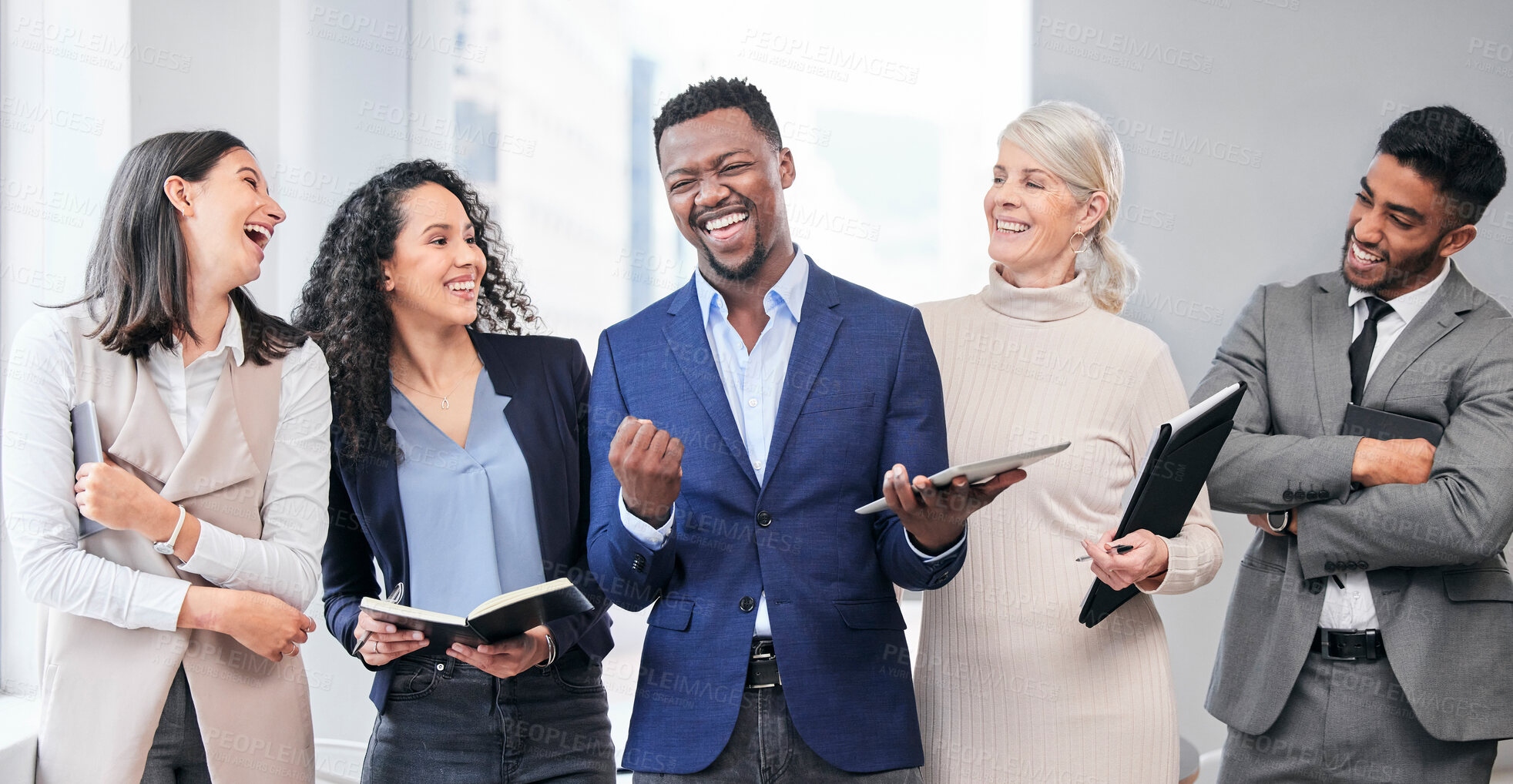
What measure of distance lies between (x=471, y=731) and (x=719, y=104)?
48.5 inches

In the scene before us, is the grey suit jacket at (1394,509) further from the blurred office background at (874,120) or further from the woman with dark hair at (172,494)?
the woman with dark hair at (172,494)

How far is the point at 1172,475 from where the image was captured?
6.02ft

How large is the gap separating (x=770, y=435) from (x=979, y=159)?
2455 mm

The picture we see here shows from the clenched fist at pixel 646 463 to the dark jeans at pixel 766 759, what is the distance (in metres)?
0.36

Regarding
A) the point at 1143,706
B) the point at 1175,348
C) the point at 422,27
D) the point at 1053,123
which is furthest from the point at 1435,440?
the point at 422,27

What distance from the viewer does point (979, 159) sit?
400cm

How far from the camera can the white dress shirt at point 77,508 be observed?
5.86ft

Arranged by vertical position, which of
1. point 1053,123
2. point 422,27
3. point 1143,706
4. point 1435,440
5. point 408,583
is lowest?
point 1143,706

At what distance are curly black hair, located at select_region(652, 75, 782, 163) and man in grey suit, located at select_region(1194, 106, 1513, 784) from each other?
3.77ft

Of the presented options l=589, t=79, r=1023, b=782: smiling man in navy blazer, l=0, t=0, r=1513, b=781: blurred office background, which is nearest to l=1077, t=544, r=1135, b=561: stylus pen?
l=589, t=79, r=1023, b=782: smiling man in navy blazer

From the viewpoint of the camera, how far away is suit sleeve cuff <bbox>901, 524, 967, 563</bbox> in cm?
171

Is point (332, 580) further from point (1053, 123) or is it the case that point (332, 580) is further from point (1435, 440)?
point (1435, 440)

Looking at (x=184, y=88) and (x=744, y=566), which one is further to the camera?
(x=184, y=88)

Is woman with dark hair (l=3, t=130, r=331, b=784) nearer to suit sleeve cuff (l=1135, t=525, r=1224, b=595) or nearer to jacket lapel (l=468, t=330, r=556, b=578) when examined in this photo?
jacket lapel (l=468, t=330, r=556, b=578)
